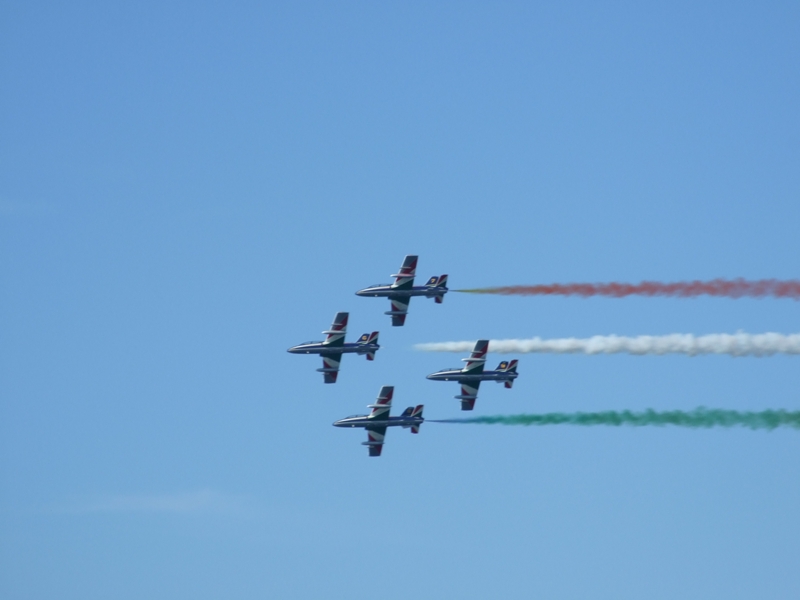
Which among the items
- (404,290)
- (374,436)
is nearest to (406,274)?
(404,290)

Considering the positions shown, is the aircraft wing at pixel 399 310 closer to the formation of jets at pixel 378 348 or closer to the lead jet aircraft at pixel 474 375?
the formation of jets at pixel 378 348

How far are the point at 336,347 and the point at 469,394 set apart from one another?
10711mm

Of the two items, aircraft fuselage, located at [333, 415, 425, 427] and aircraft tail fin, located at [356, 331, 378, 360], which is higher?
aircraft tail fin, located at [356, 331, 378, 360]

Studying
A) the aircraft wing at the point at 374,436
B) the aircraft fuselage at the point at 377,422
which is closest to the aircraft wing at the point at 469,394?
the aircraft fuselage at the point at 377,422

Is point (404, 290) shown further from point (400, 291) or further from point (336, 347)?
point (336, 347)

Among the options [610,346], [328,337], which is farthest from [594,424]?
[328,337]

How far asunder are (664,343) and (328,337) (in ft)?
90.3

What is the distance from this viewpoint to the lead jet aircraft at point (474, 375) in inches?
4756

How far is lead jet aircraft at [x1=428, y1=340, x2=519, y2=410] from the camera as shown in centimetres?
12081

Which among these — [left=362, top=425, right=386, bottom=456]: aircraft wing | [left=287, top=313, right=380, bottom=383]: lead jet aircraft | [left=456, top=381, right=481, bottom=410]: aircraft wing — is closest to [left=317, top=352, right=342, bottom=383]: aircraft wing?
[left=287, top=313, right=380, bottom=383]: lead jet aircraft

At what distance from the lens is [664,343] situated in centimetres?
10631

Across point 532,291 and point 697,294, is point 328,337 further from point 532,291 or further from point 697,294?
point 697,294

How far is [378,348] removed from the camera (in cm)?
12062

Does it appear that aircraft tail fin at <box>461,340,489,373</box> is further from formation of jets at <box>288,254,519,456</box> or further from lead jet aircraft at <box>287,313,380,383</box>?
lead jet aircraft at <box>287,313,380,383</box>
